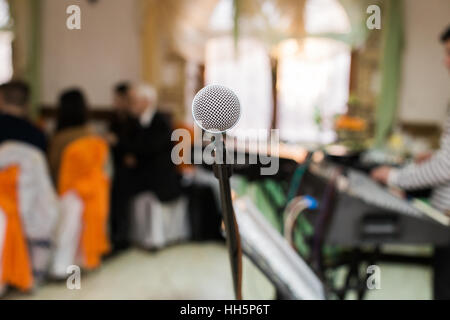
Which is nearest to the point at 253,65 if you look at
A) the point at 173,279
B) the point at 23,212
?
the point at 173,279

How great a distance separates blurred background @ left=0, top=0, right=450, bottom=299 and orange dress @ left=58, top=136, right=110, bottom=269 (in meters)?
0.42

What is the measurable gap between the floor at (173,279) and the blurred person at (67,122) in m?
0.85

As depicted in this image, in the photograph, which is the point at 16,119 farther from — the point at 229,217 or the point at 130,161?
the point at 229,217

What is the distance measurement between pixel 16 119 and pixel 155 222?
152cm

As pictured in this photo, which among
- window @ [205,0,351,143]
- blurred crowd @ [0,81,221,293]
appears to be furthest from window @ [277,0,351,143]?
blurred crowd @ [0,81,221,293]

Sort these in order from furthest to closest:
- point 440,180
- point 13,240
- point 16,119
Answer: point 16,119
point 13,240
point 440,180

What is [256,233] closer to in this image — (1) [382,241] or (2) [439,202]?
(1) [382,241]

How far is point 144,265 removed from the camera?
11.1 ft

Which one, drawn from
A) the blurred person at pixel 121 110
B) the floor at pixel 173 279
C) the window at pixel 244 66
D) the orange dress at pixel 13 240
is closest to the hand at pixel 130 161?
the blurred person at pixel 121 110

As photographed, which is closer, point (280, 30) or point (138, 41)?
point (280, 30)

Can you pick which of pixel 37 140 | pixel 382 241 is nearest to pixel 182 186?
pixel 37 140

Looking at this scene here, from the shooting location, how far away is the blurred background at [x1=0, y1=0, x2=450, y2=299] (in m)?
4.11

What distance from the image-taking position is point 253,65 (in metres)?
5.08
